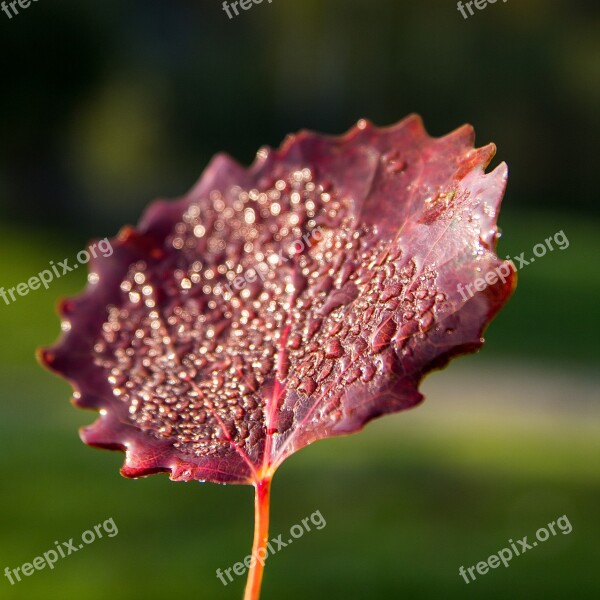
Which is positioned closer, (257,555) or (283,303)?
(257,555)

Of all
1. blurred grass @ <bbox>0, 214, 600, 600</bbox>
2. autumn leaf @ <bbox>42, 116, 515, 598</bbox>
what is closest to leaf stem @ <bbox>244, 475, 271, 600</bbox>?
autumn leaf @ <bbox>42, 116, 515, 598</bbox>

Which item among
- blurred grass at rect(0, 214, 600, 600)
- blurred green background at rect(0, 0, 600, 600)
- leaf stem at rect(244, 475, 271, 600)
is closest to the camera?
leaf stem at rect(244, 475, 271, 600)

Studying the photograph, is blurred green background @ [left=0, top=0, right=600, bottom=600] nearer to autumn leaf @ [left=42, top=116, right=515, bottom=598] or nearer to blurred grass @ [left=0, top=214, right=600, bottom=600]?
blurred grass @ [left=0, top=214, right=600, bottom=600]

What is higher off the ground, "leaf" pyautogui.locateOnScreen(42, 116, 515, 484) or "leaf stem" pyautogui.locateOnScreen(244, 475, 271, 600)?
"leaf" pyautogui.locateOnScreen(42, 116, 515, 484)

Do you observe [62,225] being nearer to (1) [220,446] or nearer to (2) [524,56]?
(2) [524,56]

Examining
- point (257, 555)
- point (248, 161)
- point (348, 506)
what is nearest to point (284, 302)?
point (257, 555)

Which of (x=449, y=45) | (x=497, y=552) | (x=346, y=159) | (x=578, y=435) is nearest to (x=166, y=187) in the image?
(x=449, y=45)

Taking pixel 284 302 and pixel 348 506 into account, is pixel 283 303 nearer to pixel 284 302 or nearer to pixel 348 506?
pixel 284 302
